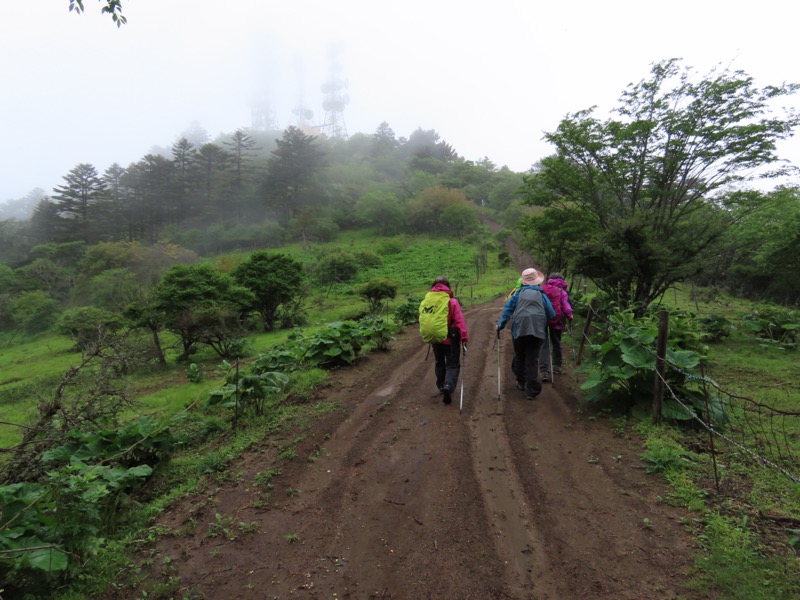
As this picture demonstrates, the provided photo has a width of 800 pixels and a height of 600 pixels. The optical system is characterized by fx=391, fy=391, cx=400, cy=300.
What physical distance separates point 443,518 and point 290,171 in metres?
67.1

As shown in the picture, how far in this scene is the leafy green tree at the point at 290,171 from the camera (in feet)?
206

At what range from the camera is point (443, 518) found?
3.45 m

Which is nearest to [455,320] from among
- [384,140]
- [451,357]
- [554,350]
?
[451,357]

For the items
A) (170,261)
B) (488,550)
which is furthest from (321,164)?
(488,550)

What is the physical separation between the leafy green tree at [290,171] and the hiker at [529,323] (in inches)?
2436

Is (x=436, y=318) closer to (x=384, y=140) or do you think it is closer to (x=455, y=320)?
(x=455, y=320)

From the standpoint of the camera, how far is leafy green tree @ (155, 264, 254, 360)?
16.7 m

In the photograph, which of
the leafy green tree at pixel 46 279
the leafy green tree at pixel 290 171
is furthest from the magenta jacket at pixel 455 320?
the leafy green tree at pixel 290 171

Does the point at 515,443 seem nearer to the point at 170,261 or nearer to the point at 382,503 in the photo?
the point at 382,503

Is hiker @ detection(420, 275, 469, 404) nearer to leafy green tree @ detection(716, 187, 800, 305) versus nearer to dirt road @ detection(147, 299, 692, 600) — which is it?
dirt road @ detection(147, 299, 692, 600)

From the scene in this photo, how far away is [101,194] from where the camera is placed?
182ft

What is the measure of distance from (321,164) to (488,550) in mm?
72454

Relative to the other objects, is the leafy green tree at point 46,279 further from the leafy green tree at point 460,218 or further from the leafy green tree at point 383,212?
the leafy green tree at point 460,218

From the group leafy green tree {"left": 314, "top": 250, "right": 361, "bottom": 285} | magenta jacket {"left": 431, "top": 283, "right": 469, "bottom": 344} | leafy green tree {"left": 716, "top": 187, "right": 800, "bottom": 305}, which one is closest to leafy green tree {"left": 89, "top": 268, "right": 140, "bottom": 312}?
leafy green tree {"left": 314, "top": 250, "right": 361, "bottom": 285}
